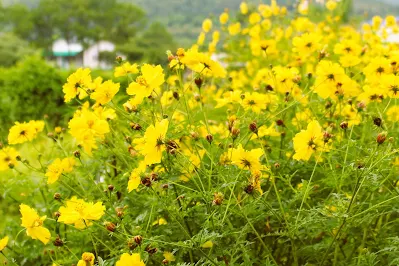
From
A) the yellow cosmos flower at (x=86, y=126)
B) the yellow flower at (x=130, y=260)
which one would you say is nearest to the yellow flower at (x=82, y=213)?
the yellow flower at (x=130, y=260)

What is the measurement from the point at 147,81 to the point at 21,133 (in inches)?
21.9

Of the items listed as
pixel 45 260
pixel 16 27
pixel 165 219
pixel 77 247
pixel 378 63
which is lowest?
pixel 16 27

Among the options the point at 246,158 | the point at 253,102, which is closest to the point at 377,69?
the point at 253,102

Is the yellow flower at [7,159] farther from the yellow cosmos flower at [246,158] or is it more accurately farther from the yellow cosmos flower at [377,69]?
the yellow cosmos flower at [377,69]

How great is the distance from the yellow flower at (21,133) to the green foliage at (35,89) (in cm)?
411

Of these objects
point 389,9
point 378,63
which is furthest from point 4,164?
point 389,9

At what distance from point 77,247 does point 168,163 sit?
2.12 feet

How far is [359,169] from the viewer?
3.82 feet

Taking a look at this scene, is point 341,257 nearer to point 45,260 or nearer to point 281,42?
point 45,260

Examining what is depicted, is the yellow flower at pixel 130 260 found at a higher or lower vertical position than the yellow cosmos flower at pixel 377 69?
lower

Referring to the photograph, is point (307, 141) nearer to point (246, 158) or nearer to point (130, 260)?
point (246, 158)

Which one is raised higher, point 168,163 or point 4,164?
point 168,163

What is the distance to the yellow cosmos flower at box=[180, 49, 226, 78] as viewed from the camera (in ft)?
4.53

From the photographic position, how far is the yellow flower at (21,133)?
1644mm
